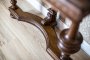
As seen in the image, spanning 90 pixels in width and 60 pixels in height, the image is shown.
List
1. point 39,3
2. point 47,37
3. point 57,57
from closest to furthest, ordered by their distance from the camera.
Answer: point 57,57 → point 47,37 → point 39,3

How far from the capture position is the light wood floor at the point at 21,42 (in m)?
1.30

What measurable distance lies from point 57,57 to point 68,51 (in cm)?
32

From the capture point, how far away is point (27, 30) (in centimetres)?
148

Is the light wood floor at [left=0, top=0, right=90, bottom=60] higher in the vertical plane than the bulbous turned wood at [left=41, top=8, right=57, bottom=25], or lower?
lower

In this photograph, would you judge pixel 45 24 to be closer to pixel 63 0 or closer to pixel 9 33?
pixel 9 33

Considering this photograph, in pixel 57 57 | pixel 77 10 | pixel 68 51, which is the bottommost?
pixel 57 57

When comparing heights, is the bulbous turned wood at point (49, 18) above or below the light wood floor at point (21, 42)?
above

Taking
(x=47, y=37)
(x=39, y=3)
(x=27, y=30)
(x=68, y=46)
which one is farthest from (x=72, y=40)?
(x=39, y=3)

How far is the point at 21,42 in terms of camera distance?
1403mm

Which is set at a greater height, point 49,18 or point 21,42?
point 49,18

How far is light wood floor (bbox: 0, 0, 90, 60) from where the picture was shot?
1299mm

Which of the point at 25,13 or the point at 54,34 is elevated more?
the point at 25,13

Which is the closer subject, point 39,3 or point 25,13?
point 25,13

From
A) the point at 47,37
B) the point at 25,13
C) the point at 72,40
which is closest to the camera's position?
the point at 72,40
